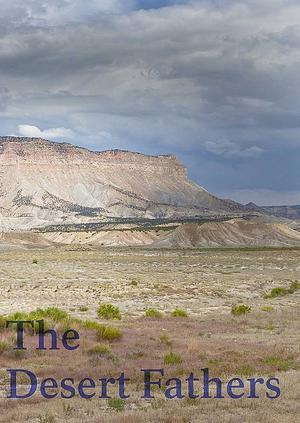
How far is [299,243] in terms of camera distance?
150m

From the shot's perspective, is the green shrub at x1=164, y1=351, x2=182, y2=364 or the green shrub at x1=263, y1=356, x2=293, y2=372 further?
the green shrub at x1=164, y1=351, x2=182, y2=364

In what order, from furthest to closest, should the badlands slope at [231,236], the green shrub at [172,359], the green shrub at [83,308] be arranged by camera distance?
the badlands slope at [231,236] → the green shrub at [83,308] → the green shrub at [172,359]

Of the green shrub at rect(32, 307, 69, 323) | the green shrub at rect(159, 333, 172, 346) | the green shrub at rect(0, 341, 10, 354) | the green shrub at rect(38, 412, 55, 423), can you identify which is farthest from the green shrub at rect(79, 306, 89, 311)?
the green shrub at rect(38, 412, 55, 423)

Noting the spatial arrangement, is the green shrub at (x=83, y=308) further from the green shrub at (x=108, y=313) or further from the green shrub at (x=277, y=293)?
the green shrub at (x=277, y=293)

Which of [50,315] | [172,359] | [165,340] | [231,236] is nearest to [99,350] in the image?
[172,359]

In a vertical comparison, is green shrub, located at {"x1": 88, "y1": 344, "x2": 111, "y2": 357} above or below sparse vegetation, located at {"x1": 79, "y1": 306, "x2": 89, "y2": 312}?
below

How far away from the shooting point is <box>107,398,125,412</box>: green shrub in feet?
34.7

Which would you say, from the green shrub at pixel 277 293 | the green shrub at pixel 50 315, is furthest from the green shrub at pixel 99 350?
the green shrub at pixel 277 293

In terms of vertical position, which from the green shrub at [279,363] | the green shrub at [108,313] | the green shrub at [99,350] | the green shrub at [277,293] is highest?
the green shrub at [277,293]

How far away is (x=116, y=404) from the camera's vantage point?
1077 centimetres

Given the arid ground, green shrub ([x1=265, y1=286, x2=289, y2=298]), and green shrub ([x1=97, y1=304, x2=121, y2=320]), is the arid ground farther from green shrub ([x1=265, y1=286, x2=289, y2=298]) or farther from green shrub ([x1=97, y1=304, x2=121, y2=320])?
green shrub ([x1=265, y1=286, x2=289, y2=298])

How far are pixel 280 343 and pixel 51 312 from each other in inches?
335

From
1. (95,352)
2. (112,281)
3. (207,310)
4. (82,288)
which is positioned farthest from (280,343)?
(112,281)

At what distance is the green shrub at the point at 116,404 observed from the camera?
34.7 feet
